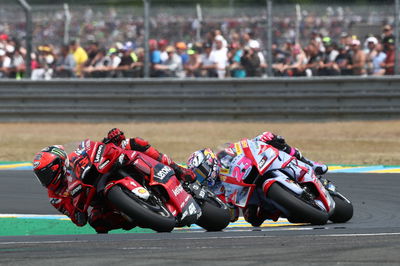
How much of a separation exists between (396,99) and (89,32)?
19.1 feet

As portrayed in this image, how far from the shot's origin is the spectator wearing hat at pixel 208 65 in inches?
650

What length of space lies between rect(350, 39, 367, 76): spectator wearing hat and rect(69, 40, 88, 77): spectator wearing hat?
5.04 m

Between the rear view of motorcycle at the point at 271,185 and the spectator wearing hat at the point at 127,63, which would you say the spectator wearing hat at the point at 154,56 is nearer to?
the spectator wearing hat at the point at 127,63

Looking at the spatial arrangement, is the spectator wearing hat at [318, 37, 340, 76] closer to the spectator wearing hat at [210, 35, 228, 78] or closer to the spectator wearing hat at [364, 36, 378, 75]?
the spectator wearing hat at [364, 36, 378, 75]

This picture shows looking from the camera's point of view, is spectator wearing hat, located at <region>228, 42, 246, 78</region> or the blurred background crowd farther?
spectator wearing hat, located at <region>228, 42, 246, 78</region>

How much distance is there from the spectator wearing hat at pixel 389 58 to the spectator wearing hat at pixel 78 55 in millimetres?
5620

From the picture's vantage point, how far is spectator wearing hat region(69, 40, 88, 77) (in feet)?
55.2

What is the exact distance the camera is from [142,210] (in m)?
6.89

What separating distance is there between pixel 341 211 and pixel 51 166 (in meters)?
2.69

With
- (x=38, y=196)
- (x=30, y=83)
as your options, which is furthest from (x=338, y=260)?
(x=30, y=83)

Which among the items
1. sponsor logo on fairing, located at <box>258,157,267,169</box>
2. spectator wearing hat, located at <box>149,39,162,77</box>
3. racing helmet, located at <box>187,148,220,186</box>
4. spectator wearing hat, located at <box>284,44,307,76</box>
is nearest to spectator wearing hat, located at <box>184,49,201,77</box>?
spectator wearing hat, located at <box>149,39,162,77</box>

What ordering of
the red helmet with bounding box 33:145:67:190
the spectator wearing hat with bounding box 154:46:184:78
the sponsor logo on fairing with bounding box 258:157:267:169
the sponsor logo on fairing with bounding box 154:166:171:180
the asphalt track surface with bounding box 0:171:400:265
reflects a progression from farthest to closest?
the spectator wearing hat with bounding box 154:46:184:78, the sponsor logo on fairing with bounding box 258:157:267:169, the sponsor logo on fairing with bounding box 154:166:171:180, the red helmet with bounding box 33:145:67:190, the asphalt track surface with bounding box 0:171:400:265

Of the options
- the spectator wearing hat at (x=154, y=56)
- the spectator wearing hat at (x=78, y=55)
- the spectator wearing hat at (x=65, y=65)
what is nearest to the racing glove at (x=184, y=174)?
the spectator wearing hat at (x=154, y=56)

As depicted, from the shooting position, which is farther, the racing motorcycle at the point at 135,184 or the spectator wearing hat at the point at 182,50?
the spectator wearing hat at the point at 182,50
